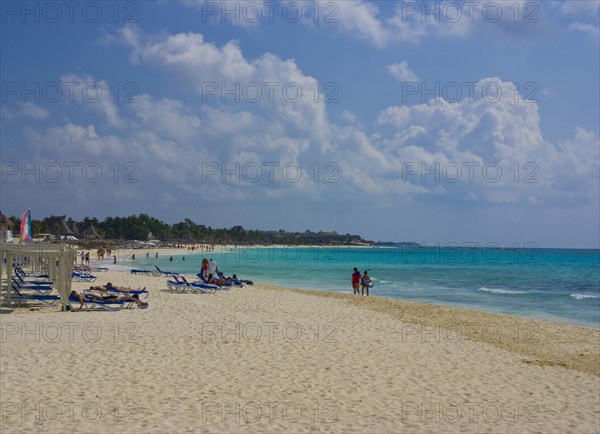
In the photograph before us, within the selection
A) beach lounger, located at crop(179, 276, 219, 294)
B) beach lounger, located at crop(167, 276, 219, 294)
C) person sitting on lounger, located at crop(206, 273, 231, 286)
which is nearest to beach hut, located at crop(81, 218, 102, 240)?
person sitting on lounger, located at crop(206, 273, 231, 286)

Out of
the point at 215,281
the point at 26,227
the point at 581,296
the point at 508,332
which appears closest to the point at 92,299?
the point at 26,227

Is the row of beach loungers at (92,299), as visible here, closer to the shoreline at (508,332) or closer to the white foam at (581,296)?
the shoreline at (508,332)

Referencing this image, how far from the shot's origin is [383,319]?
16203mm

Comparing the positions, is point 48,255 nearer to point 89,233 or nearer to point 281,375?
→ point 281,375

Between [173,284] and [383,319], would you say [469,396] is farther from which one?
[173,284]

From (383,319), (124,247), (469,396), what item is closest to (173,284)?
(383,319)

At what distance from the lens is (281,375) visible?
9.02 m

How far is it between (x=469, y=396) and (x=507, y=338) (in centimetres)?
655

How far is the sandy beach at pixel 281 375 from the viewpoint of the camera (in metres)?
7.02

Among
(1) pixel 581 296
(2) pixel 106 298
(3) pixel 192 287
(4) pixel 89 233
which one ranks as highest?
(4) pixel 89 233

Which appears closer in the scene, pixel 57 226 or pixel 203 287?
pixel 203 287

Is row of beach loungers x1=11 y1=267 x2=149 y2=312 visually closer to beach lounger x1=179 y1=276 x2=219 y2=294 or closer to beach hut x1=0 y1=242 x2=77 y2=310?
beach hut x1=0 y1=242 x2=77 y2=310

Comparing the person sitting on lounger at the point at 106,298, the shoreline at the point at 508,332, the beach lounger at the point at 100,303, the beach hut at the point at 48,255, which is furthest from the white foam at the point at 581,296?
the beach hut at the point at 48,255

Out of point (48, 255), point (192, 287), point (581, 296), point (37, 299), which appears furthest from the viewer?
point (581, 296)
